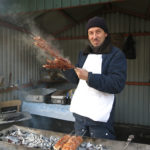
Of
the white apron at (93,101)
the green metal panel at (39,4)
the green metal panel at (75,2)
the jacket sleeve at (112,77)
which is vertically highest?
the green metal panel at (39,4)

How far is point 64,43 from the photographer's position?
7578 mm

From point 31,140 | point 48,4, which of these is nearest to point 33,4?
point 48,4

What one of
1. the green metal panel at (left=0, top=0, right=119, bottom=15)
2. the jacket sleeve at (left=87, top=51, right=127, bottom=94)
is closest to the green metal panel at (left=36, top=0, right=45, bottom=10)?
the green metal panel at (left=0, top=0, right=119, bottom=15)

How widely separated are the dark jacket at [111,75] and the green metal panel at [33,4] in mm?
1477

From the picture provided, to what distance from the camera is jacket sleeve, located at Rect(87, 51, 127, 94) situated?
1.97 metres

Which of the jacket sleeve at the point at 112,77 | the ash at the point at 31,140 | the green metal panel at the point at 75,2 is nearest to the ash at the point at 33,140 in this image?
the ash at the point at 31,140

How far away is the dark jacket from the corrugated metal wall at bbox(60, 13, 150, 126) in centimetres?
491

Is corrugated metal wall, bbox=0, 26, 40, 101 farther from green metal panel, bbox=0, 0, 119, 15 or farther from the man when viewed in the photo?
the man

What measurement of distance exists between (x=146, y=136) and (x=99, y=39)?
491 cm

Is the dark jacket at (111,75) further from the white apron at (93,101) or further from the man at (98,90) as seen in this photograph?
the white apron at (93,101)

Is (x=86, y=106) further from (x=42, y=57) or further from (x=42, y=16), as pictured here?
(x=42, y=57)

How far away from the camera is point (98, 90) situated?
2.15m

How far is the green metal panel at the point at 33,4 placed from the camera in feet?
10.9

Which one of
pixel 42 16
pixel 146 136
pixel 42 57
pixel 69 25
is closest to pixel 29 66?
pixel 42 57
